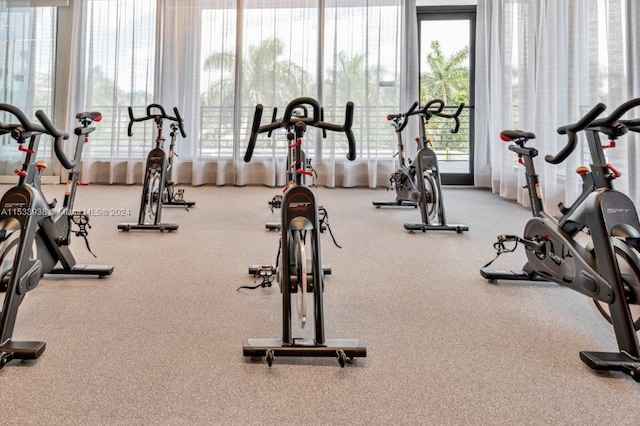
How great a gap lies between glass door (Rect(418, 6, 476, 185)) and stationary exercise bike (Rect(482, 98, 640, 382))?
186 inches

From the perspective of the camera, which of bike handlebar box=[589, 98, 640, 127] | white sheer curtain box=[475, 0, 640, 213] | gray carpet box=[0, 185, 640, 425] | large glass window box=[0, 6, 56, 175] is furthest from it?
large glass window box=[0, 6, 56, 175]

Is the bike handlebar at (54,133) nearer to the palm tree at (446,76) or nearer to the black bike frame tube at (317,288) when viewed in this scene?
the black bike frame tube at (317,288)

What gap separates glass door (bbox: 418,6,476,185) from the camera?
630cm

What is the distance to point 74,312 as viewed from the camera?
1.79 meters

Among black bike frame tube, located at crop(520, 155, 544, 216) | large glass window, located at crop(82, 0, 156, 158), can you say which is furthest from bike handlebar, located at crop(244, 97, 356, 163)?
large glass window, located at crop(82, 0, 156, 158)

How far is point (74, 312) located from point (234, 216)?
2320 millimetres

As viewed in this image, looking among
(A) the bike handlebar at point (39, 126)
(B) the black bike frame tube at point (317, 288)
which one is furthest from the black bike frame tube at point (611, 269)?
(A) the bike handlebar at point (39, 126)

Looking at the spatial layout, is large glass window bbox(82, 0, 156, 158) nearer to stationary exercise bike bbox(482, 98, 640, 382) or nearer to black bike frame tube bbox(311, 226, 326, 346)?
black bike frame tube bbox(311, 226, 326, 346)

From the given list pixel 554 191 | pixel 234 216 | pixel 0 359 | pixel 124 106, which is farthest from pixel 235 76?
pixel 0 359

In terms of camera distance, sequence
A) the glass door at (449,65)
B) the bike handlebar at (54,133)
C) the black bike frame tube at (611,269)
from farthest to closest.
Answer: the glass door at (449,65) → the bike handlebar at (54,133) → the black bike frame tube at (611,269)

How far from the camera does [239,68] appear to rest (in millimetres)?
6059

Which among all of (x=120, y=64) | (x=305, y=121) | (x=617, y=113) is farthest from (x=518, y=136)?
(x=120, y=64)

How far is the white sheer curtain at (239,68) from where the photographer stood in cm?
596

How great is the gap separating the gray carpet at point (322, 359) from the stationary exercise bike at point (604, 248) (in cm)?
11
